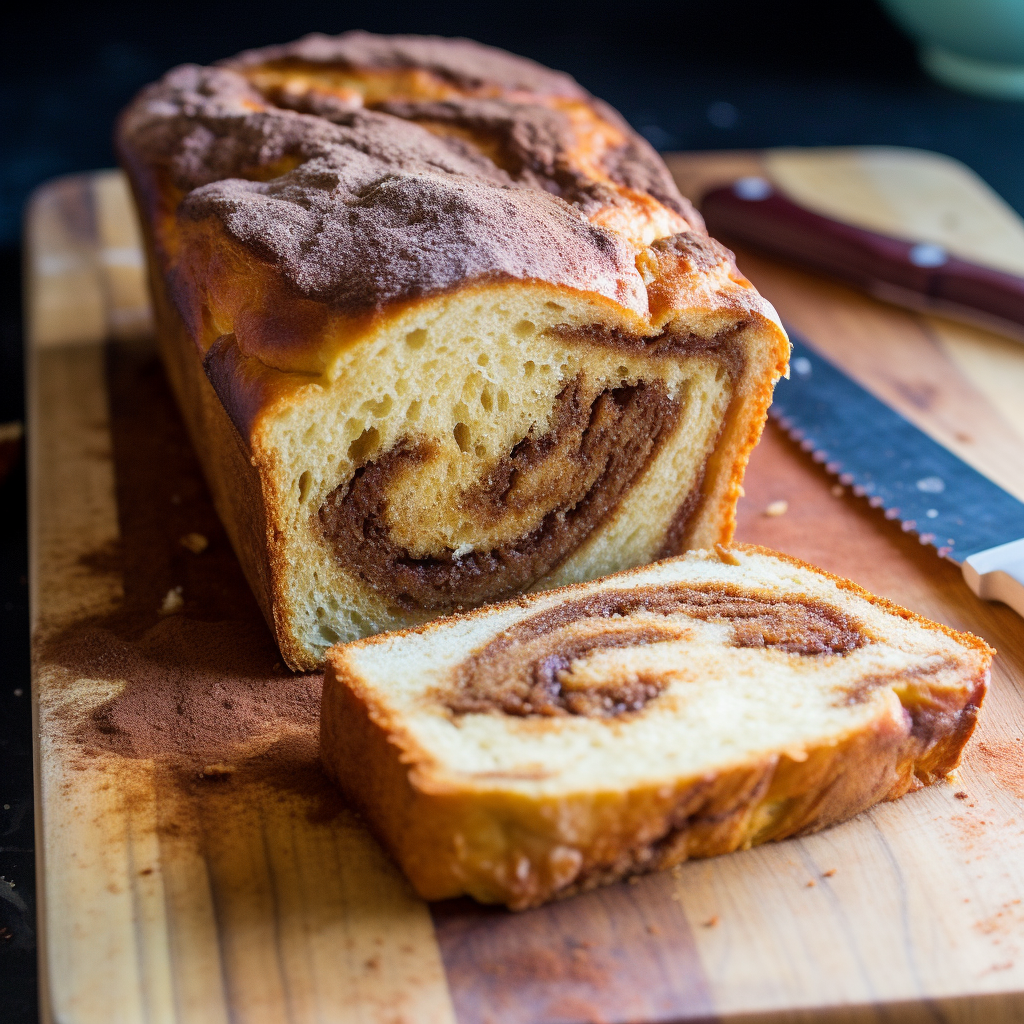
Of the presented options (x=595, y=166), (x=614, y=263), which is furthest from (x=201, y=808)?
(x=595, y=166)

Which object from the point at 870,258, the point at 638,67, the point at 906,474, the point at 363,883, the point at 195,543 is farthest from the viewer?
the point at 638,67

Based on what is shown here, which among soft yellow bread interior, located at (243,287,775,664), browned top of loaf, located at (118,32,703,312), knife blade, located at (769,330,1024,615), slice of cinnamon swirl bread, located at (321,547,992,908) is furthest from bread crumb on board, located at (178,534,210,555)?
knife blade, located at (769,330,1024,615)

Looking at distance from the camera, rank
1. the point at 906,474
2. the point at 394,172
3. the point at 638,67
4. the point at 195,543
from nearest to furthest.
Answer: the point at 394,172 < the point at 195,543 < the point at 906,474 < the point at 638,67

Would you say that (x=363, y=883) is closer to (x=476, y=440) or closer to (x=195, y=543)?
(x=476, y=440)

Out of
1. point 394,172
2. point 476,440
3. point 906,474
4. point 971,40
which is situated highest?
point 394,172

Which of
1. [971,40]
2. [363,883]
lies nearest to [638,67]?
[971,40]

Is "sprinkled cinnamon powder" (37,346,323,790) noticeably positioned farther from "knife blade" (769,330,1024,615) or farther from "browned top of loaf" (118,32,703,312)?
"knife blade" (769,330,1024,615)
